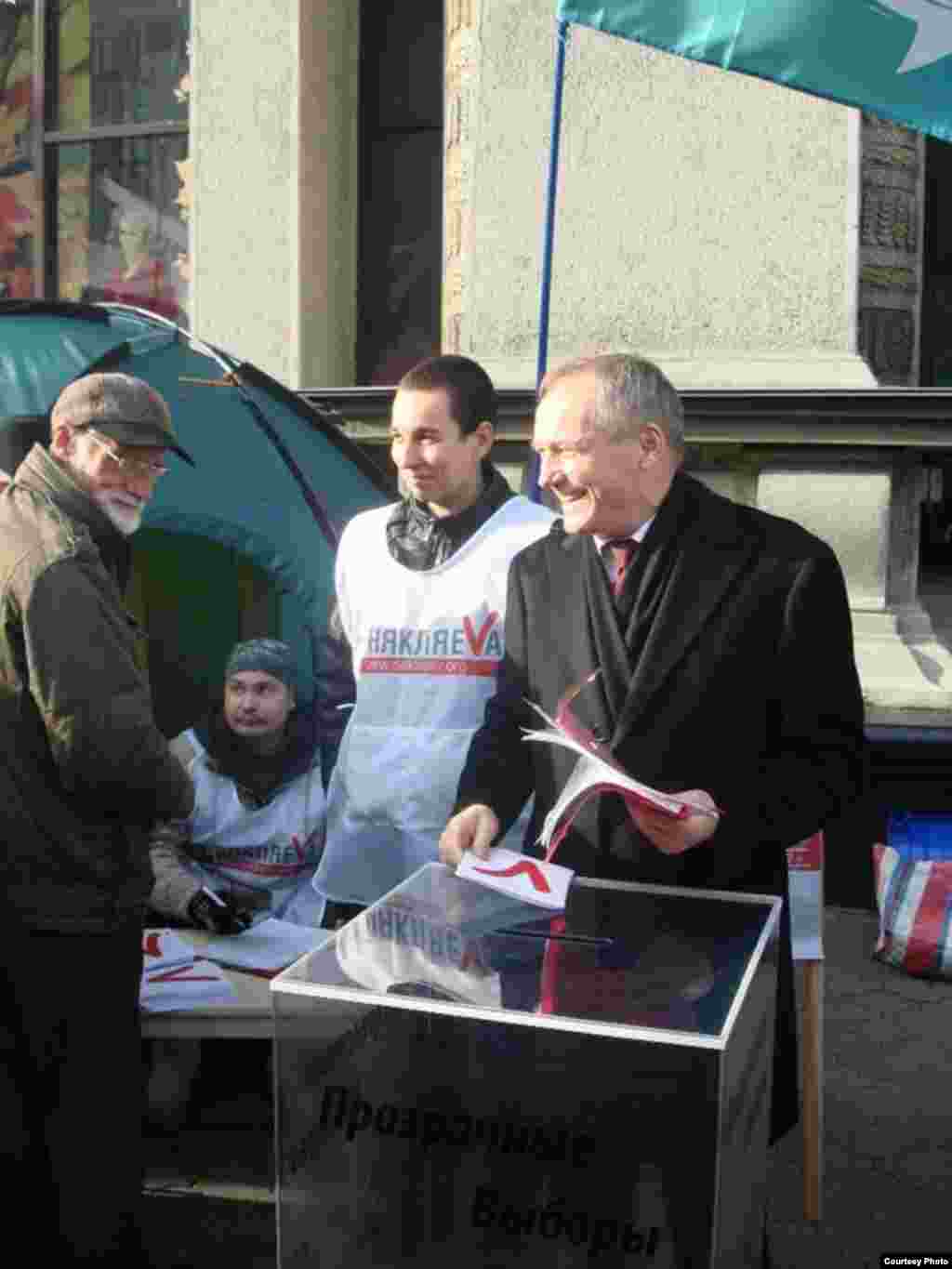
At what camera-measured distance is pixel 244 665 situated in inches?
171

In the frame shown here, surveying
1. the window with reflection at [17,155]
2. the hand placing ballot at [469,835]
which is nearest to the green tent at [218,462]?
the hand placing ballot at [469,835]

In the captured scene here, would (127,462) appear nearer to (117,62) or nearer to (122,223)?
(122,223)

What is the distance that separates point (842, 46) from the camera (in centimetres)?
336

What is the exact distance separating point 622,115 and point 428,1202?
5.17 m

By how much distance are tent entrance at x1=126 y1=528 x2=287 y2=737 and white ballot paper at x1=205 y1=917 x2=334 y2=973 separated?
5.03ft

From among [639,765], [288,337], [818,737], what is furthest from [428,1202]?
[288,337]

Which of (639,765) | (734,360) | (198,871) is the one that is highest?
(734,360)

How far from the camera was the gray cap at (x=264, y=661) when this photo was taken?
14.3 feet

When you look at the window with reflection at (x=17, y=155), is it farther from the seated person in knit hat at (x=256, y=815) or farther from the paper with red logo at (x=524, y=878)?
the paper with red logo at (x=524, y=878)

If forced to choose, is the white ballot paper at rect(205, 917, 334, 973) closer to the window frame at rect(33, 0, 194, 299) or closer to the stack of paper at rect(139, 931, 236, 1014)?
the stack of paper at rect(139, 931, 236, 1014)

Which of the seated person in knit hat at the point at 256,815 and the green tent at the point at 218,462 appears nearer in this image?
the seated person in knit hat at the point at 256,815

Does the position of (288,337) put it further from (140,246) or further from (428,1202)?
(428,1202)

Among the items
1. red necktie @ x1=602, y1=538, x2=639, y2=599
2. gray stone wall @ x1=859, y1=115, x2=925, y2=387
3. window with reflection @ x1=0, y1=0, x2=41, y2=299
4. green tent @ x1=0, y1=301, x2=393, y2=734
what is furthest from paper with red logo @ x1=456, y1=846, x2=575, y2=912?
window with reflection @ x1=0, y1=0, x2=41, y2=299

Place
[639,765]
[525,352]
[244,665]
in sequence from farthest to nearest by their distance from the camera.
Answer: [525,352]
[244,665]
[639,765]
